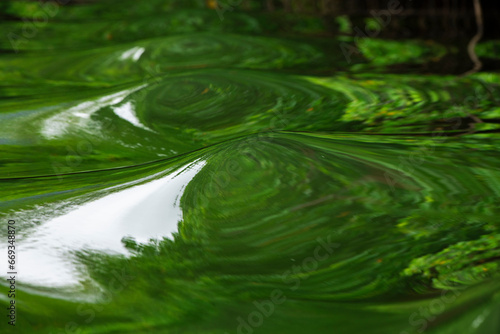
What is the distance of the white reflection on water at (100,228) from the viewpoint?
47cm

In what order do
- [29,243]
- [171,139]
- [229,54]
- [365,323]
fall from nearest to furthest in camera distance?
[365,323] → [29,243] → [171,139] → [229,54]

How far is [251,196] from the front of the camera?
566 mm

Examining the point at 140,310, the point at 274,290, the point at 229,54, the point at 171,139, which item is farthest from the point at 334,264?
the point at 229,54

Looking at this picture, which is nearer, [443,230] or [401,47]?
[443,230]

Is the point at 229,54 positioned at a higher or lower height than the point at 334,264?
higher

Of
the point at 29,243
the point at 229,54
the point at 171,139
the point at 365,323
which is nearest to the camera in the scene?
the point at 365,323

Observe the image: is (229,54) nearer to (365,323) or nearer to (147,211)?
(147,211)

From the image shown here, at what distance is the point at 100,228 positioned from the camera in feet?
1.72

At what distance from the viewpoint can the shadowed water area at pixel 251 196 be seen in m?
0.43

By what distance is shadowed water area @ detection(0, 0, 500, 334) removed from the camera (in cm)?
43

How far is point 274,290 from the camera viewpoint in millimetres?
453

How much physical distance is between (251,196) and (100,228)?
0.47 feet

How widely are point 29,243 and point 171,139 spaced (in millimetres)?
257

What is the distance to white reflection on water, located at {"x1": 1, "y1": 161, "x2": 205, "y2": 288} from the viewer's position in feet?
1.55
